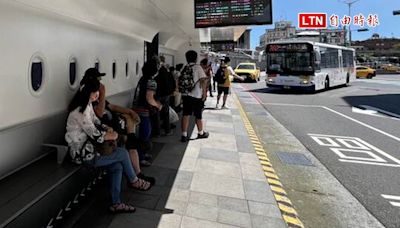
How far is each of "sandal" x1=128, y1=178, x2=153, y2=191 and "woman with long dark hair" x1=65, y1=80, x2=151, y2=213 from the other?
1.52 feet

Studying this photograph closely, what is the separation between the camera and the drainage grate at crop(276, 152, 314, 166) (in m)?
5.86

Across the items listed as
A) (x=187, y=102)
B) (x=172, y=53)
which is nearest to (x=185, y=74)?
(x=187, y=102)

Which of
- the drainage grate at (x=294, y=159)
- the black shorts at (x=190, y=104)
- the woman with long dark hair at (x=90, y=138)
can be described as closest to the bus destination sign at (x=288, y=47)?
the drainage grate at (x=294, y=159)

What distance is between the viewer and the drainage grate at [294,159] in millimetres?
5855

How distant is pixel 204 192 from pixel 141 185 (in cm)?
78

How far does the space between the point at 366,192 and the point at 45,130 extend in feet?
13.9

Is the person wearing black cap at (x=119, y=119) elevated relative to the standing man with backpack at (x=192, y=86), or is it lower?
lower

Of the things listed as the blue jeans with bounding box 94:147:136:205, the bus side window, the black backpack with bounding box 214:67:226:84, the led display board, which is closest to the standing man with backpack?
the led display board

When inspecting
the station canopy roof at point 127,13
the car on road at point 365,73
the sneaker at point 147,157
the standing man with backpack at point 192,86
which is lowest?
the sneaker at point 147,157

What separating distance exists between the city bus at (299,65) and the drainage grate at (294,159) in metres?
11.6

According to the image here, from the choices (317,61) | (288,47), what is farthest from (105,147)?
(317,61)

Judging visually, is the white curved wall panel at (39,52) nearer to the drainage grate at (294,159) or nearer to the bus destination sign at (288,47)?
the drainage grate at (294,159)

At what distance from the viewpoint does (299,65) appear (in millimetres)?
17203

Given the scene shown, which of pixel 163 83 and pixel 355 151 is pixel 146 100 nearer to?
pixel 163 83
